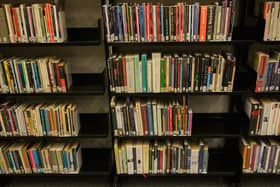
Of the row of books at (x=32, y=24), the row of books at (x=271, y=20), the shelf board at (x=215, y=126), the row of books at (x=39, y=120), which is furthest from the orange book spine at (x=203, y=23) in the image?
the row of books at (x=39, y=120)

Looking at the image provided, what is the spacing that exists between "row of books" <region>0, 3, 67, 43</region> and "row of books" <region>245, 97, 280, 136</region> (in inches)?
60.3

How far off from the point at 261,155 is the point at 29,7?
6.95 feet

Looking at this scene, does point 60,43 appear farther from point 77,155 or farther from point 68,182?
point 68,182

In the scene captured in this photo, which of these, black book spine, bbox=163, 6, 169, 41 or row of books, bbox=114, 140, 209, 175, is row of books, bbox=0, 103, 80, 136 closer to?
row of books, bbox=114, 140, 209, 175

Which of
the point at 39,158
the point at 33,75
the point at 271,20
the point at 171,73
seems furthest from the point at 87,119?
the point at 271,20

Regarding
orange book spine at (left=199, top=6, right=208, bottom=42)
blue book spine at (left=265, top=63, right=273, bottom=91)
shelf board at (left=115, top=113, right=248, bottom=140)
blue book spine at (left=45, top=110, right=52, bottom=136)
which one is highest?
orange book spine at (left=199, top=6, right=208, bottom=42)

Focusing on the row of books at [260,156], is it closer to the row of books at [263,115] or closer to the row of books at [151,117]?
the row of books at [263,115]

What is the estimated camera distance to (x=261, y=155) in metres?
2.00

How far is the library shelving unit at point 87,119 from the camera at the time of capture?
6.16 ft

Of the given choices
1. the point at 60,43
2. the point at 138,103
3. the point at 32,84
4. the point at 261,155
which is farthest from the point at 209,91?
the point at 32,84

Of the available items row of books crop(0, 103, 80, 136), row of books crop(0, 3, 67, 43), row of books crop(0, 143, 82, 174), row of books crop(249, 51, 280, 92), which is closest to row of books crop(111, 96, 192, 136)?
row of books crop(0, 103, 80, 136)

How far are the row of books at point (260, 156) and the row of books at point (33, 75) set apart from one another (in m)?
1.55

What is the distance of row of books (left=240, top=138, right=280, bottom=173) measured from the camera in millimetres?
1983

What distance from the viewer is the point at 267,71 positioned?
5.78ft
